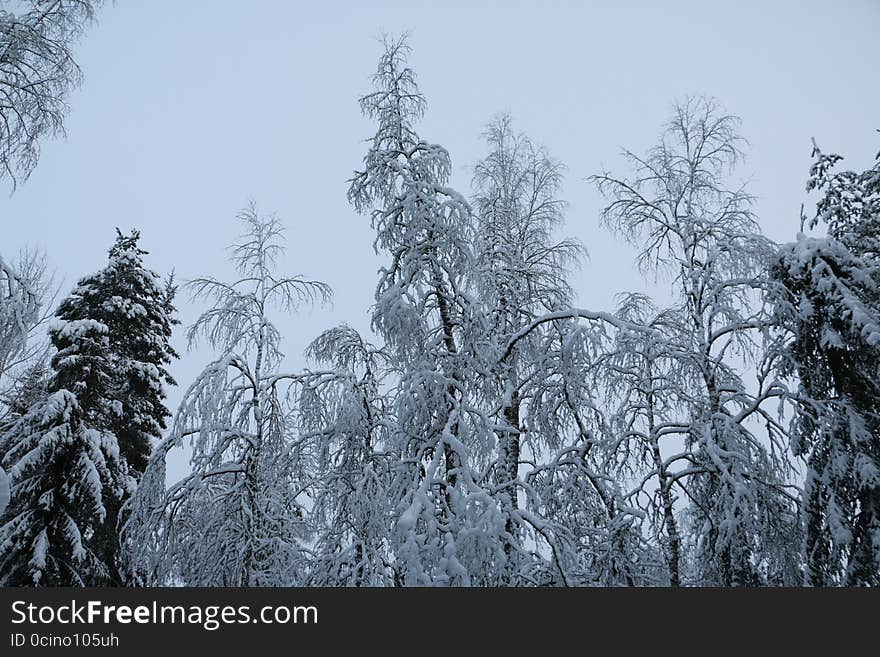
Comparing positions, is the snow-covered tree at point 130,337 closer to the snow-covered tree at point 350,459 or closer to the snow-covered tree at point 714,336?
the snow-covered tree at point 350,459

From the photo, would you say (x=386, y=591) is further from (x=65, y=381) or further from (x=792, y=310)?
(x=65, y=381)

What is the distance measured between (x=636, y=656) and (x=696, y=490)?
4.55 meters

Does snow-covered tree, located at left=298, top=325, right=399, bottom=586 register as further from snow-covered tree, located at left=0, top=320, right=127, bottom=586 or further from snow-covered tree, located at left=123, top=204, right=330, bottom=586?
snow-covered tree, located at left=0, top=320, right=127, bottom=586

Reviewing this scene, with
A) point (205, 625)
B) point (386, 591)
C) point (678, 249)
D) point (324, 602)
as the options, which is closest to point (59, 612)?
point (205, 625)

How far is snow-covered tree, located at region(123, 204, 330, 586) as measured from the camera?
6.52 metres

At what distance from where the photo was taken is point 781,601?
188 inches

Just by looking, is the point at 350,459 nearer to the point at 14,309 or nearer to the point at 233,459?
the point at 233,459

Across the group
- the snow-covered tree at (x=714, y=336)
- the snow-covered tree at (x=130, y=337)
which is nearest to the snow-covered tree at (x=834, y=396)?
the snow-covered tree at (x=714, y=336)

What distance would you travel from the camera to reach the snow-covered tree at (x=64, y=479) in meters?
10.0

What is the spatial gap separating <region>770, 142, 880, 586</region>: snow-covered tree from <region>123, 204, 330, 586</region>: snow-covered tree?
5571 mm

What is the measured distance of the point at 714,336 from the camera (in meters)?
6.88

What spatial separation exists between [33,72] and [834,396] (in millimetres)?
9649

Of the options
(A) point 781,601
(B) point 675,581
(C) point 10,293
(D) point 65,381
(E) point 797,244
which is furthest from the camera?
(D) point 65,381

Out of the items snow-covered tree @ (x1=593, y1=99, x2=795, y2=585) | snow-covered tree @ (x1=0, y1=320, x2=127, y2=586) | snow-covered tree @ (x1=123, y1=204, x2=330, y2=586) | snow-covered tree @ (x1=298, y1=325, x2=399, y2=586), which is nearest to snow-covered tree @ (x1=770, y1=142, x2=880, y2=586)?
snow-covered tree @ (x1=593, y1=99, x2=795, y2=585)
